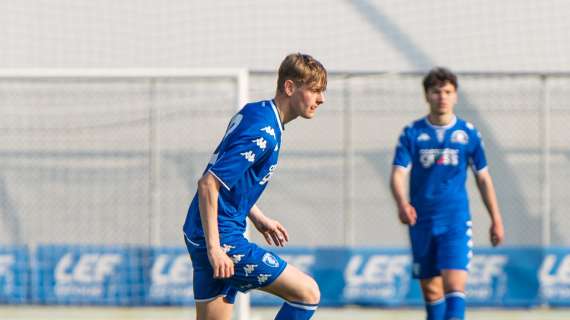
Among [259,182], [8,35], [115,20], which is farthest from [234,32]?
[259,182]

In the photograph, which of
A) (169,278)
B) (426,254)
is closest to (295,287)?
(426,254)

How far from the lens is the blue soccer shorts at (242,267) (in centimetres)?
523

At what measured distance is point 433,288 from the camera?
296 inches

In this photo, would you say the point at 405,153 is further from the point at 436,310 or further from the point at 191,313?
the point at 191,313

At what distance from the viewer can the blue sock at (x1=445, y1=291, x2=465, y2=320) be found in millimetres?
7156

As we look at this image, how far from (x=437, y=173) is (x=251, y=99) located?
16.7ft

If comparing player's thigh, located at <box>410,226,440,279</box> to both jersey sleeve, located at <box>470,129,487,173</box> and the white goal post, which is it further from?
the white goal post

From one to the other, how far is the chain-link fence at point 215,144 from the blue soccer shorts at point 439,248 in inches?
191

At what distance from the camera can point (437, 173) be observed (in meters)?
7.48

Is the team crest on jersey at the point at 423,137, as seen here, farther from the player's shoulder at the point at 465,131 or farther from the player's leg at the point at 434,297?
the player's leg at the point at 434,297

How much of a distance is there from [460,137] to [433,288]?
0.97m

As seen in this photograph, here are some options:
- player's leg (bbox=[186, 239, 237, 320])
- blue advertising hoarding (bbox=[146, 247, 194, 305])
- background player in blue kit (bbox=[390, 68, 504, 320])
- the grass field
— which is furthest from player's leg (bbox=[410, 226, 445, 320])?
blue advertising hoarding (bbox=[146, 247, 194, 305])

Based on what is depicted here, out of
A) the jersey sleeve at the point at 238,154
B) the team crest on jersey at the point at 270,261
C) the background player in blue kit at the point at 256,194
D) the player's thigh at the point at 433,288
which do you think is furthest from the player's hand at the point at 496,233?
the jersey sleeve at the point at 238,154

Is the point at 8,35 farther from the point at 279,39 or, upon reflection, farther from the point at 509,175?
the point at 509,175
